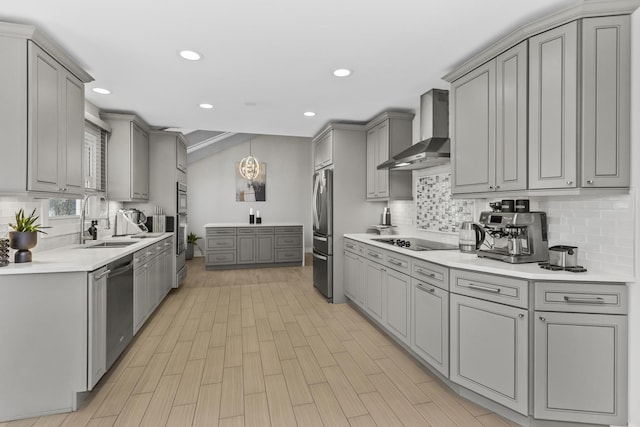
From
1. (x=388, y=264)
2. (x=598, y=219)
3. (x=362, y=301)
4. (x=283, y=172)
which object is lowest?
(x=362, y=301)

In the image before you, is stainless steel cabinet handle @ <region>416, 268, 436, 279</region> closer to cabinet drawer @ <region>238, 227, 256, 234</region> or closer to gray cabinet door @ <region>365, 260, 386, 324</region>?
gray cabinet door @ <region>365, 260, 386, 324</region>

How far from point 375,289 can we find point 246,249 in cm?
411

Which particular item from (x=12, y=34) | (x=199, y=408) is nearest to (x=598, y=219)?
(x=199, y=408)

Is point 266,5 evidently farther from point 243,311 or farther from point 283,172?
point 283,172

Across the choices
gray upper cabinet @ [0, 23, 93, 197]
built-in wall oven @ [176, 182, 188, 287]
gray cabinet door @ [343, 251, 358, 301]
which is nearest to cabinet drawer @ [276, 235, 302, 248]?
built-in wall oven @ [176, 182, 188, 287]

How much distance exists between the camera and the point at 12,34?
217cm

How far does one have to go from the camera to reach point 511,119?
7.62ft

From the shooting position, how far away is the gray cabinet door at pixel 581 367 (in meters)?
1.85

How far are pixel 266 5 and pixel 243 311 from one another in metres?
3.34

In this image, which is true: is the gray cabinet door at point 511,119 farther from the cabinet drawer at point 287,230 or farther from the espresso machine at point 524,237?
the cabinet drawer at point 287,230

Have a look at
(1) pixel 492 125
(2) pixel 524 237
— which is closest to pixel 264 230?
(1) pixel 492 125

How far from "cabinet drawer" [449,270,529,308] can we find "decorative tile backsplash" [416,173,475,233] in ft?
3.81

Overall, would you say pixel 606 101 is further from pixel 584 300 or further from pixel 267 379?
pixel 267 379

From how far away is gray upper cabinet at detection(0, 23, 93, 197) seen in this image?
2.17 m
